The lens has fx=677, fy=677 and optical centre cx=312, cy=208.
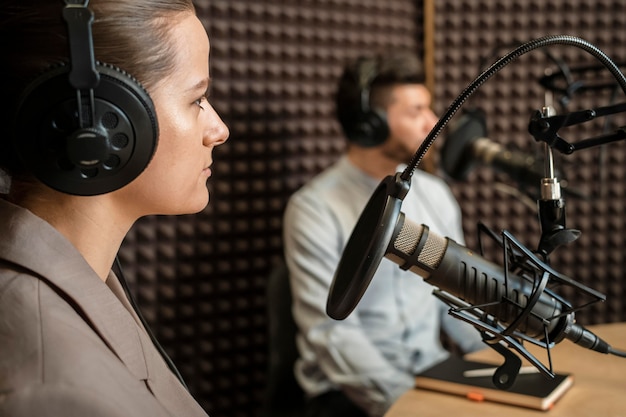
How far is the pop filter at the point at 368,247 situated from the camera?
2.61 ft

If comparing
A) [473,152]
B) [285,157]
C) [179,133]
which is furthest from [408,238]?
[285,157]

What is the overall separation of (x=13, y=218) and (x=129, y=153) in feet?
0.57

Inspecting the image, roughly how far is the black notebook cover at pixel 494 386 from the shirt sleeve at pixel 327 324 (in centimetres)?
38

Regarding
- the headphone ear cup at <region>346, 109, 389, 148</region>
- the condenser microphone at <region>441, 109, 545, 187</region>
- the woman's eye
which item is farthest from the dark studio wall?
the woman's eye

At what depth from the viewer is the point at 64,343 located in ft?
2.40

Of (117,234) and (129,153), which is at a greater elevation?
(129,153)

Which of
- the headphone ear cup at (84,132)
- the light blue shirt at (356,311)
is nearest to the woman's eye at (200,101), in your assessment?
the headphone ear cup at (84,132)

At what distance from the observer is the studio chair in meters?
1.78

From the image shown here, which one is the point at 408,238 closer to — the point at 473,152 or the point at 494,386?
the point at 494,386

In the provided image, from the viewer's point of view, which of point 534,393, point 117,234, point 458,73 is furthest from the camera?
point 458,73

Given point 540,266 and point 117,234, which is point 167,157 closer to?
point 117,234

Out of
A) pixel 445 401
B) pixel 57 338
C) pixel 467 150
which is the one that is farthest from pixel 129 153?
pixel 467 150

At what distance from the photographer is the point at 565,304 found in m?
0.89

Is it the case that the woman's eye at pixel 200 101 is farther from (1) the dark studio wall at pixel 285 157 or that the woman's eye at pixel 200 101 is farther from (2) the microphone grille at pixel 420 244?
(1) the dark studio wall at pixel 285 157
